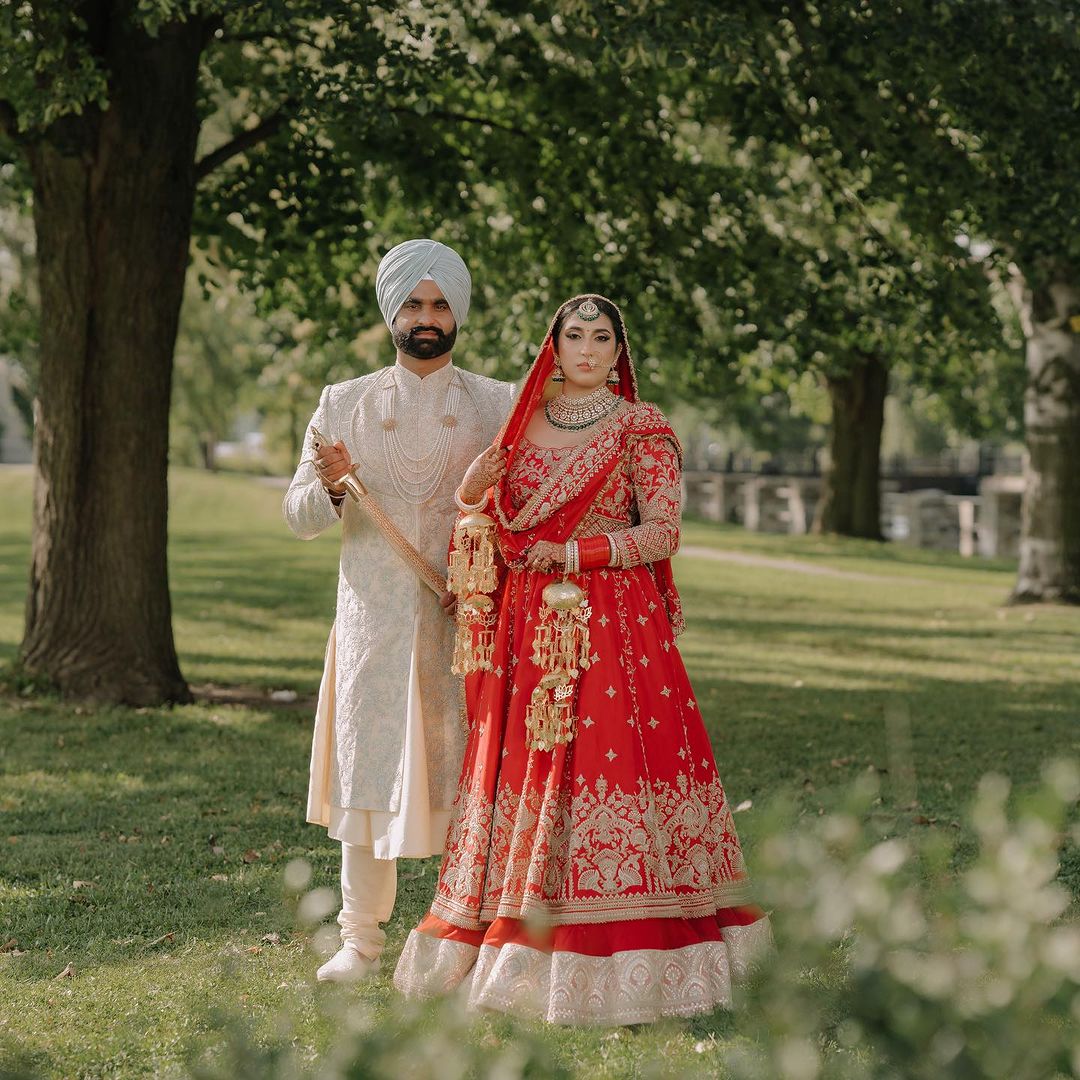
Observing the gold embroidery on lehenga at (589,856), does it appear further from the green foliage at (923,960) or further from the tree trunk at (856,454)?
the tree trunk at (856,454)

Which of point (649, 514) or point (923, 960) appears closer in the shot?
point (923, 960)

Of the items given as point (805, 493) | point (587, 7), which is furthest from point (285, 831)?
point (805, 493)

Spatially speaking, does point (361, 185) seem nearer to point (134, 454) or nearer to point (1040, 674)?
point (134, 454)

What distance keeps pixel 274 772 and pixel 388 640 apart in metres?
3.70

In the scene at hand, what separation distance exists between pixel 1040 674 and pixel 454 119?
6.08 meters

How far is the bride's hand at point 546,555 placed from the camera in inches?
173

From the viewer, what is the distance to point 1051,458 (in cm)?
1577

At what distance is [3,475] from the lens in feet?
104

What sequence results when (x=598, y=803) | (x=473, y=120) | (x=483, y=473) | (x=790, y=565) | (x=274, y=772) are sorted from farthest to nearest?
(x=790, y=565) → (x=473, y=120) → (x=274, y=772) → (x=483, y=473) → (x=598, y=803)

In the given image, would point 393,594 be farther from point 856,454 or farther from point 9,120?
point 856,454

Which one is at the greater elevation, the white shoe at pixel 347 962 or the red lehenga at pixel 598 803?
the red lehenga at pixel 598 803

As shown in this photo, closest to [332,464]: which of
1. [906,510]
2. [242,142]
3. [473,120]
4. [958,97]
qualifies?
[958,97]

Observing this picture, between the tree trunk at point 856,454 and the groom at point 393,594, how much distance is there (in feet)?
68.9

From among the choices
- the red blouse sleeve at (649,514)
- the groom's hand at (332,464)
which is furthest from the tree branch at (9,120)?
the red blouse sleeve at (649,514)
